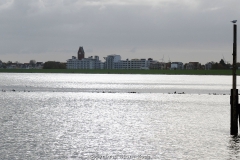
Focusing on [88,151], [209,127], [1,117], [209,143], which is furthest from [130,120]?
[88,151]

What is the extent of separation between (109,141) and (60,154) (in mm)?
6128

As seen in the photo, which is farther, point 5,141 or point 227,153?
point 5,141

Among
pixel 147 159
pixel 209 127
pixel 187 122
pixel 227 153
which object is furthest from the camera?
pixel 187 122

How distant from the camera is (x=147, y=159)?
28.7 metres

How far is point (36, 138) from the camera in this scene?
36.7 meters

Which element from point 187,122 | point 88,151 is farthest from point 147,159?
point 187,122

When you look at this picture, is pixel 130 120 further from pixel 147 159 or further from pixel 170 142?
pixel 147 159

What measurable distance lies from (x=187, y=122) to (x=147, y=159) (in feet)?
74.2

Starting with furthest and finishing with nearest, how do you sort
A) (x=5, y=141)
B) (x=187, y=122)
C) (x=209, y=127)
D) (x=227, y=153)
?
(x=187, y=122) → (x=209, y=127) → (x=5, y=141) → (x=227, y=153)

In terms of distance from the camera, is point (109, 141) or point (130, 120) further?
point (130, 120)

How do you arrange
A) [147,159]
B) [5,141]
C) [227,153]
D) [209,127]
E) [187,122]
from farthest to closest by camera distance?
[187,122], [209,127], [5,141], [227,153], [147,159]

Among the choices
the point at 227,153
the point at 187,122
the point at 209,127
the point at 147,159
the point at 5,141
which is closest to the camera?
the point at 147,159

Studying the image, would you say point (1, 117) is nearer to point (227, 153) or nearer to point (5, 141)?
point (5, 141)

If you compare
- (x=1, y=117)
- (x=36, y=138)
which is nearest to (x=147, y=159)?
(x=36, y=138)
